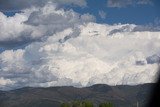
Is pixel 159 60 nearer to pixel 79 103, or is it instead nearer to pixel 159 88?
pixel 159 88

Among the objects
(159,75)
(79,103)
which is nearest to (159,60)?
(159,75)

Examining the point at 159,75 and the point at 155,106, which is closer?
the point at 155,106

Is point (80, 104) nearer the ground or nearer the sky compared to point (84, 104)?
nearer the sky

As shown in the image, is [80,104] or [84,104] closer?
[84,104]

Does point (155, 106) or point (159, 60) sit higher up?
point (159, 60)

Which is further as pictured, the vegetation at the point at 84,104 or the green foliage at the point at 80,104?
the green foliage at the point at 80,104

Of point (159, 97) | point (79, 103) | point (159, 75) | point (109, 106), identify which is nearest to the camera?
point (159, 97)

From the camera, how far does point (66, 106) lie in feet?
561

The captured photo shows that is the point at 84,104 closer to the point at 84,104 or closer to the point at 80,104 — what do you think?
the point at 84,104

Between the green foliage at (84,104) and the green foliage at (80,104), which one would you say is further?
the green foliage at (80,104)

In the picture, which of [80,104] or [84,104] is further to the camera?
[80,104]

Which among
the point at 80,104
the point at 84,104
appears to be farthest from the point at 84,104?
the point at 80,104

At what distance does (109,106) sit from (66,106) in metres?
18.2

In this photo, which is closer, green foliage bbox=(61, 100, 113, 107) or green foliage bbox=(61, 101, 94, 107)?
green foliage bbox=(61, 100, 113, 107)
